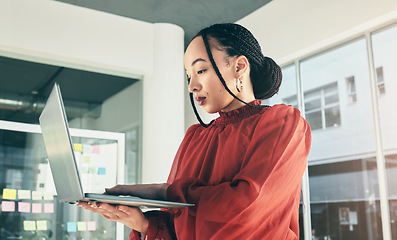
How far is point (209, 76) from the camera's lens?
35.4 inches

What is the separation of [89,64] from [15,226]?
1.71 m

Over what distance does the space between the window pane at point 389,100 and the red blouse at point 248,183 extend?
2809 mm

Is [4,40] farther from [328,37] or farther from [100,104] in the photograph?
[328,37]

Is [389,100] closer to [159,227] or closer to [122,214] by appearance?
[159,227]

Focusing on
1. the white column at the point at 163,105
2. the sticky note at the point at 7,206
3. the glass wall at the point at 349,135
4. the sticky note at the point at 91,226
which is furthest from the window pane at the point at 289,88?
the sticky note at the point at 7,206

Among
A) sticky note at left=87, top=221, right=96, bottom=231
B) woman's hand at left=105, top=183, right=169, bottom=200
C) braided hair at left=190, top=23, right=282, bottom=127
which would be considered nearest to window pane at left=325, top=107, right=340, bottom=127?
sticky note at left=87, top=221, right=96, bottom=231

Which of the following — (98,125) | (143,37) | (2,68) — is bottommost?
(98,125)

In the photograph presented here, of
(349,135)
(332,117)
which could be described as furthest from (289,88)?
(349,135)

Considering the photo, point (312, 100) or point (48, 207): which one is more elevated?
point (312, 100)

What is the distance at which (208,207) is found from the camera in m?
0.77

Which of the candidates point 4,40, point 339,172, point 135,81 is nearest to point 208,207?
point 339,172

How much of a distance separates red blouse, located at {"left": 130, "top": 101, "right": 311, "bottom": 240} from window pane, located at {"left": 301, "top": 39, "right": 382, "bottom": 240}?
292cm

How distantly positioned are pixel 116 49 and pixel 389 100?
8.74 feet

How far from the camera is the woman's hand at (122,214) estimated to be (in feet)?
2.46
